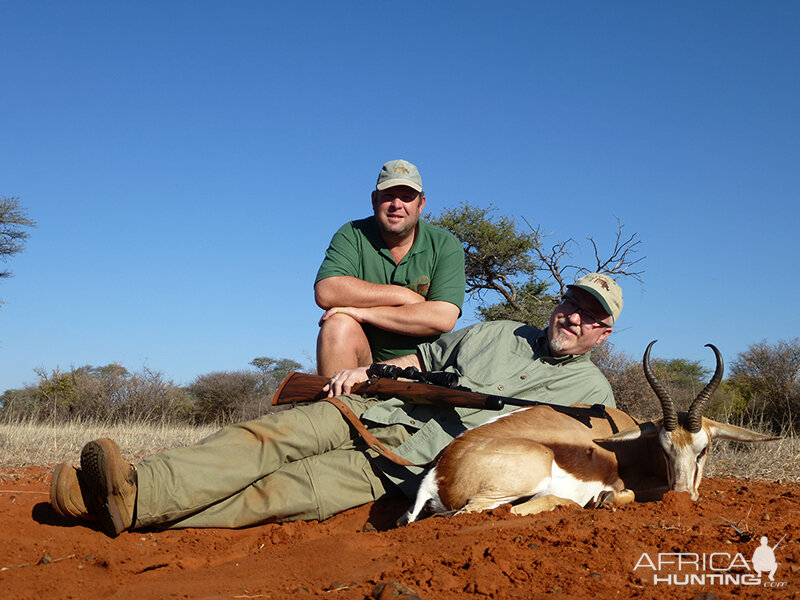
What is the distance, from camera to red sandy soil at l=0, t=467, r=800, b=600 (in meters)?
2.65

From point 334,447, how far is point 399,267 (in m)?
2.09

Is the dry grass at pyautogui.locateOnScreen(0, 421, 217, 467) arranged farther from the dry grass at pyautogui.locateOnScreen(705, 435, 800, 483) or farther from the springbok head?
the dry grass at pyautogui.locateOnScreen(705, 435, 800, 483)

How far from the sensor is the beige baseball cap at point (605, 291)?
4.81m

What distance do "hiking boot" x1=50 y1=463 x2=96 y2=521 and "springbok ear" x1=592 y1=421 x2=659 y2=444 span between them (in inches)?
117

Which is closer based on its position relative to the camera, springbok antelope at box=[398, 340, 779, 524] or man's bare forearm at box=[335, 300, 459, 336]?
springbok antelope at box=[398, 340, 779, 524]

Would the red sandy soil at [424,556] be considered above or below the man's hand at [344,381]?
below

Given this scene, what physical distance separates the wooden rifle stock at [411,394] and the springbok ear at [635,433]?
198 millimetres

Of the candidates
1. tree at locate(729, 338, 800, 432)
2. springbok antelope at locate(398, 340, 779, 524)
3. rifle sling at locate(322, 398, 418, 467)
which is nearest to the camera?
springbok antelope at locate(398, 340, 779, 524)

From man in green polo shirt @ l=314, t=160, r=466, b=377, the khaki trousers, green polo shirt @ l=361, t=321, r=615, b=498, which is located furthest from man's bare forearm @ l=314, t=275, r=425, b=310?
the khaki trousers

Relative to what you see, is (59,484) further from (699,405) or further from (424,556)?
(699,405)

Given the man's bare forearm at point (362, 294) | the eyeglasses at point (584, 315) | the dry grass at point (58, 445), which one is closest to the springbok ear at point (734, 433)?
the eyeglasses at point (584, 315)

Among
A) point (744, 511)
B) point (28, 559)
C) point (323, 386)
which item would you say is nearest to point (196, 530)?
point (28, 559)

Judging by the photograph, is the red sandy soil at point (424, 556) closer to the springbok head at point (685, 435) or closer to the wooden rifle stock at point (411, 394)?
the springbok head at point (685, 435)

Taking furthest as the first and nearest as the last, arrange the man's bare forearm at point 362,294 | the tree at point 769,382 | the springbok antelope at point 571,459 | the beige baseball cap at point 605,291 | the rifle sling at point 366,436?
the tree at point 769,382 → the man's bare forearm at point 362,294 → the beige baseball cap at point 605,291 → the rifle sling at point 366,436 → the springbok antelope at point 571,459
